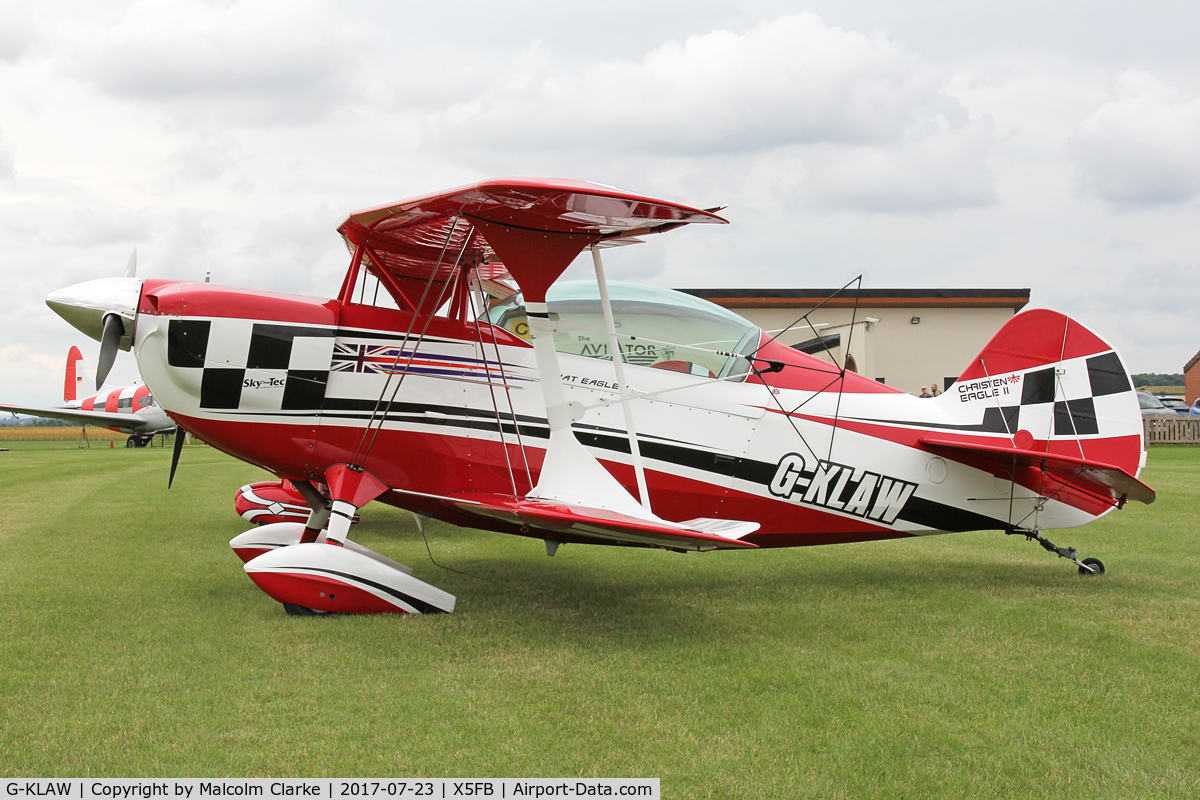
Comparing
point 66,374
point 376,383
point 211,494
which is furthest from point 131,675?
point 66,374

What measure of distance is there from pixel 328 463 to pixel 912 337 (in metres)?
27.2

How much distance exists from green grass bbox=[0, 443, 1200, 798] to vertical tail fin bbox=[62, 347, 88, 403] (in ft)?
100

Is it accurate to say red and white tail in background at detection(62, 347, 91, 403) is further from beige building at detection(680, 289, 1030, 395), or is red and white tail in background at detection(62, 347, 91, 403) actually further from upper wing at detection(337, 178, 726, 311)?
upper wing at detection(337, 178, 726, 311)

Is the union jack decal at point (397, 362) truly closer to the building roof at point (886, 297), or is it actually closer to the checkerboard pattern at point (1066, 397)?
the checkerboard pattern at point (1066, 397)

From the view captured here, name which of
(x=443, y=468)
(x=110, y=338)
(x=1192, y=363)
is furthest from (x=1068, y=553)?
(x=1192, y=363)

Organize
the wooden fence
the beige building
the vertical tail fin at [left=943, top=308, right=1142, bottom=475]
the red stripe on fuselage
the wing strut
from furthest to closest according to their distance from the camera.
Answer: the wooden fence, the beige building, the vertical tail fin at [left=943, top=308, right=1142, bottom=475], the red stripe on fuselage, the wing strut

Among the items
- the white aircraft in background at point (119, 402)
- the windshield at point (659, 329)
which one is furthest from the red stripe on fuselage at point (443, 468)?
the white aircraft in background at point (119, 402)

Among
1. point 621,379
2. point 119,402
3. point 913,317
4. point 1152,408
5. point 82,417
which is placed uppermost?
point 913,317

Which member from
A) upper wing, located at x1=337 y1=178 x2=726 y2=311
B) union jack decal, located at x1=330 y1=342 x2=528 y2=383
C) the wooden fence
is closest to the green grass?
union jack decal, located at x1=330 y1=342 x2=528 y2=383

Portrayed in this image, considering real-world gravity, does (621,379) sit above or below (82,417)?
above

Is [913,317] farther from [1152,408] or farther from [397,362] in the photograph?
[397,362]

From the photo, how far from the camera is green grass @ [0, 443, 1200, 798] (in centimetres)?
324

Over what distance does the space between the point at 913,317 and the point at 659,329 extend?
25.8 m

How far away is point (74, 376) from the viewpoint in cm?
3462
